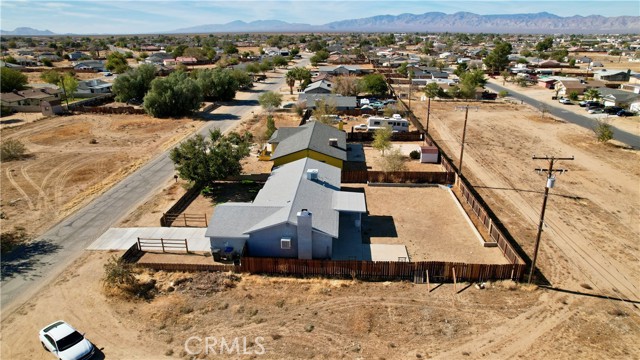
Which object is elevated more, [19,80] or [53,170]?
[19,80]

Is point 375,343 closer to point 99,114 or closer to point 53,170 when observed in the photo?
point 53,170

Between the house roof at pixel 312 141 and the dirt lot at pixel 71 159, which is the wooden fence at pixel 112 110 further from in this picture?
the house roof at pixel 312 141

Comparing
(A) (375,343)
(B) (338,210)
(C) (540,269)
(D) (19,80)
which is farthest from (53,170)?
(D) (19,80)

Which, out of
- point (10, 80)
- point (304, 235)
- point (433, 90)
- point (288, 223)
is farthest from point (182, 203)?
point (10, 80)

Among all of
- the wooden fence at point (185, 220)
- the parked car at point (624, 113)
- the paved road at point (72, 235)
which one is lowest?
the paved road at point (72, 235)

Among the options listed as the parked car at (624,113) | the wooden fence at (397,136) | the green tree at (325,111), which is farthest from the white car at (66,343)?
the parked car at (624,113)

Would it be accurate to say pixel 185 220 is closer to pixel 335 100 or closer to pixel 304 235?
pixel 304 235
